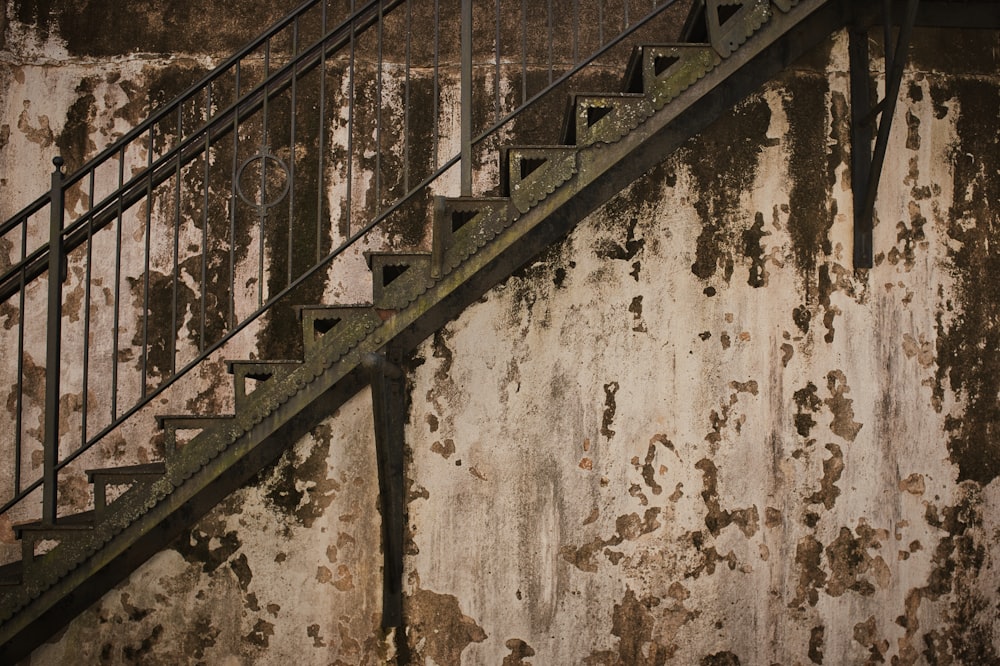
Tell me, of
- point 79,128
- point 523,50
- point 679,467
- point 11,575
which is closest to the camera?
point 11,575

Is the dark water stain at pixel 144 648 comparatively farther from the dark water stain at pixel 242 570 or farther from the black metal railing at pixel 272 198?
the black metal railing at pixel 272 198

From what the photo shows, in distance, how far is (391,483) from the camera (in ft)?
13.7

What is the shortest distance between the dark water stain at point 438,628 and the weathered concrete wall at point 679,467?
0.01 meters

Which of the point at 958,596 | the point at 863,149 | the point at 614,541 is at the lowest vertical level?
the point at 958,596

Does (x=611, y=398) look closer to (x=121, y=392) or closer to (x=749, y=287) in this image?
(x=749, y=287)

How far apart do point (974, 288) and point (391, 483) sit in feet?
10.8

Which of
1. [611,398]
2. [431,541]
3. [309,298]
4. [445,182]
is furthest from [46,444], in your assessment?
[611,398]

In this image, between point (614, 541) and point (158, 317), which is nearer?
point (614, 541)

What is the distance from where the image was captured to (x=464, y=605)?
449cm

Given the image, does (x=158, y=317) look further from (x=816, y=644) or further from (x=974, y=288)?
(x=974, y=288)

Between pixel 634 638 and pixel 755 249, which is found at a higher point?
pixel 755 249

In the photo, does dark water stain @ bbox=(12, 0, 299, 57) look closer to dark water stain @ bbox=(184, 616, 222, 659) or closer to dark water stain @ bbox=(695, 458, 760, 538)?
dark water stain @ bbox=(184, 616, 222, 659)

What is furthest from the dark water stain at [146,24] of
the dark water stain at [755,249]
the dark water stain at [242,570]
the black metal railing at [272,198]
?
the dark water stain at [755,249]

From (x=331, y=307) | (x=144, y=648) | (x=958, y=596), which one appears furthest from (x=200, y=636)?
(x=958, y=596)
